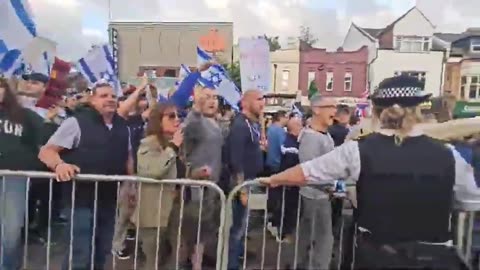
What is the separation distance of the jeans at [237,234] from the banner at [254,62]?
226 centimetres

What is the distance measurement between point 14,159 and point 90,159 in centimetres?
60

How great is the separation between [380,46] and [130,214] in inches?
545

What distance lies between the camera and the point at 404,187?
3.12 meters

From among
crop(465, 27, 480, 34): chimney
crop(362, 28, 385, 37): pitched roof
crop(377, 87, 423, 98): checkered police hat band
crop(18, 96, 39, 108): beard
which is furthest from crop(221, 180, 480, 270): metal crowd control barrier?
crop(362, 28, 385, 37): pitched roof

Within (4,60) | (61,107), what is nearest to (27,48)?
(4,60)

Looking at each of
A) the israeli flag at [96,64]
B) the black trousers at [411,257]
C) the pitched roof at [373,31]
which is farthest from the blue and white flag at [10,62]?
the pitched roof at [373,31]

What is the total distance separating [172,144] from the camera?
553cm

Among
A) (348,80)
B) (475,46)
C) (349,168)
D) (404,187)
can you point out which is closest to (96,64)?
(349,168)

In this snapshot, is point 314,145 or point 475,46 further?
point 475,46

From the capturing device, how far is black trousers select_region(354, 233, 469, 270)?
3104mm

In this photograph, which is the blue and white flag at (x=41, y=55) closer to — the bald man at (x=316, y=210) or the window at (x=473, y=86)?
the bald man at (x=316, y=210)

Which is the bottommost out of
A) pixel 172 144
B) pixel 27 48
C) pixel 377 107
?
pixel 172 144

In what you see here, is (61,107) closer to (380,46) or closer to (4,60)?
(4,60)

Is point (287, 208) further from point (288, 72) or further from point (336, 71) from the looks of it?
point (336, 71)
